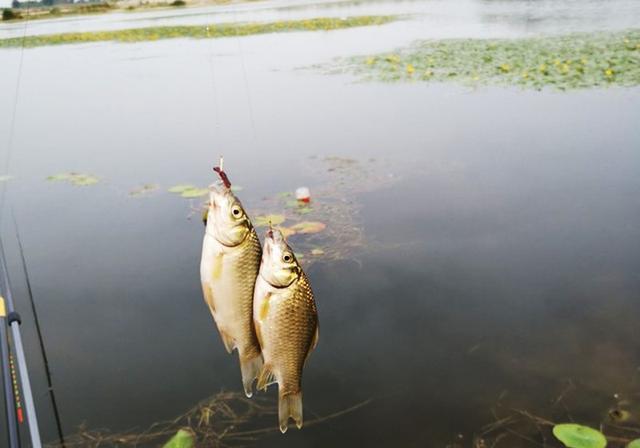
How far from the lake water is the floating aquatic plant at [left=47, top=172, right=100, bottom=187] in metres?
0.22

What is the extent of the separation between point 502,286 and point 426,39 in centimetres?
1681

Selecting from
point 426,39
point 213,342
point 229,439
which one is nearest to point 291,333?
point 229,439

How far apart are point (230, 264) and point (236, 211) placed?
17cm

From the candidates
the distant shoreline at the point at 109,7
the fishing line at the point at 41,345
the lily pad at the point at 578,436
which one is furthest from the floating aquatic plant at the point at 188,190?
the distant shoreline at the point at 109,7

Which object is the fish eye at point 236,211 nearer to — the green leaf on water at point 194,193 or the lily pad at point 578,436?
the lily pad at point 578,436

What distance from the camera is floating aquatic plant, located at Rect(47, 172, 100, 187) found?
307 inches

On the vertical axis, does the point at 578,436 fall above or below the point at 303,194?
below

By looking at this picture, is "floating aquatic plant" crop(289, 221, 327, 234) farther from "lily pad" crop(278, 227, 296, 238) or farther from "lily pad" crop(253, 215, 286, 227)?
"lily pad" crop(253, 215, 286, 227)

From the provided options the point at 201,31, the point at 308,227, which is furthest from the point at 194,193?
the point at 201,31

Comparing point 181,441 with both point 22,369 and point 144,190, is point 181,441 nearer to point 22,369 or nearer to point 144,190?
point 22,369

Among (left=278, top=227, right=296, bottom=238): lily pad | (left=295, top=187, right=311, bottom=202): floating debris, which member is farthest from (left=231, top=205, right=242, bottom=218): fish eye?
(left=295, top=187, right=311, bottom=202): floating debris

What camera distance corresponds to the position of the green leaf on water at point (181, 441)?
330 centimetres

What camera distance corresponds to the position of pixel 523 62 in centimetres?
1346

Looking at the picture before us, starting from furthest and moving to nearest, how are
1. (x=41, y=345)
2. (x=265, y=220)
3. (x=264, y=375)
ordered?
(x=265, y=220) < (x=41, y=345) < (x=264, y=375)
